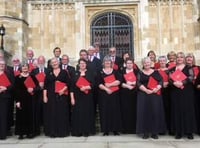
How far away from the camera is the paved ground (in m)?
6.88

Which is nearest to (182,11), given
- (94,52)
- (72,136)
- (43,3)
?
(43,3)

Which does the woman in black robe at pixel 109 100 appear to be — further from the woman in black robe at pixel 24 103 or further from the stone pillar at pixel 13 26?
the stone pillar at pixel 13 26

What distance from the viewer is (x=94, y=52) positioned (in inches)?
381

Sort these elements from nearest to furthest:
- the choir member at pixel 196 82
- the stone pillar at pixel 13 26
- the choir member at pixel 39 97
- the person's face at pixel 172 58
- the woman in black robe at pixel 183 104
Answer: the woman in black robe at pixel 183 104, the choir member at pixel 196 82, the choir member at pixel 39 97, the person's face at pixel 172 58, the stone pillar at pixel 13 26

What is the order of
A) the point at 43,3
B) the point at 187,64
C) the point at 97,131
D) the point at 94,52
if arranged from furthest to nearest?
the point at 43,3 → the point at 94,52 → the point at 97,131 → the point at 187,64

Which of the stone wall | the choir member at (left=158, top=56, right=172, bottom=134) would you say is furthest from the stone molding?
the choir member at (left=158, top=56, right=172, bottom=134)

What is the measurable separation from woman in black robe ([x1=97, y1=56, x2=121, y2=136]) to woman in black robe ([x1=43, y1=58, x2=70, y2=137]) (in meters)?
0.72

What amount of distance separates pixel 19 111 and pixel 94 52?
2494 millimetres

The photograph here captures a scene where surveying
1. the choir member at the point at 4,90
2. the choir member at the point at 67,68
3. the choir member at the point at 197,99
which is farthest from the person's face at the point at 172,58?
the choir member at the point at 4,90

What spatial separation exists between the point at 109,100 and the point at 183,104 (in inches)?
58.7

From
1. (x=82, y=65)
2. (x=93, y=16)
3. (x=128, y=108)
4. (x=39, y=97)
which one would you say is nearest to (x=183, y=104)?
(x=128, y=108)

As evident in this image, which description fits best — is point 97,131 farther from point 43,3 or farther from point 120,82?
point 43,3

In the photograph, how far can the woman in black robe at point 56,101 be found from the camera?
8.13m

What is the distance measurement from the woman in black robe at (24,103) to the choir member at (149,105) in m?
Result: 2.18
